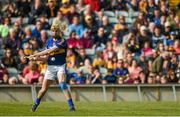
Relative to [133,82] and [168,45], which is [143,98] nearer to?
[133,82]

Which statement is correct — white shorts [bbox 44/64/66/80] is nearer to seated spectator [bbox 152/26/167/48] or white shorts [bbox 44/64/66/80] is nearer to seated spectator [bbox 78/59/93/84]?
seated spectator [bbox 78/59/93/84]

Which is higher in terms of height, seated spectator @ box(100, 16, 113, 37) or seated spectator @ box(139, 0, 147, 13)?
seated spectator @ box(139, 0, 147, 13)

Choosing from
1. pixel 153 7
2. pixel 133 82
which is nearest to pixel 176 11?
pixel 153 7

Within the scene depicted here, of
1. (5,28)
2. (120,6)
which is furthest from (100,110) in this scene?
(120,6)

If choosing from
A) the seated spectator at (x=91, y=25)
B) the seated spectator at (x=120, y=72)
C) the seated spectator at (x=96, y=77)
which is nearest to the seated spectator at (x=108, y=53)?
the seated spectator at (x=120, y=72)

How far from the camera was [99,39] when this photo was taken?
24375mm

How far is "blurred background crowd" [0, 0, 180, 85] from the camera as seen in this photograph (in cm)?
2267

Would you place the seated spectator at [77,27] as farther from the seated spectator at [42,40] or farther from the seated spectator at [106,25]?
the seated spectator at [42,40]

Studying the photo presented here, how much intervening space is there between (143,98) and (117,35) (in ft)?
10.6

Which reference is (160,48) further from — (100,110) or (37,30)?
(100,110)

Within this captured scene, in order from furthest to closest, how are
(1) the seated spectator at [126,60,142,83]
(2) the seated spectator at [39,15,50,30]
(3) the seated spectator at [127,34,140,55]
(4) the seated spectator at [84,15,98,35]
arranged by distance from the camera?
(2) the seated spectator at [39,15,50,30], (4) the seated spectator at [84,15,98,35], (3) the seated spectator at [127,34,140,55], (1) the seated spectator at [126,60,142,83]

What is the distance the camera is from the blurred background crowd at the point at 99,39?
22.7m

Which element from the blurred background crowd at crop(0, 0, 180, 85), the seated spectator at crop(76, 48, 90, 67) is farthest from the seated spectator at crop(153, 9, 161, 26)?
the seated spectator at crop(76, 48, 90, 67)

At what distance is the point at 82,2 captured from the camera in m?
26.2
